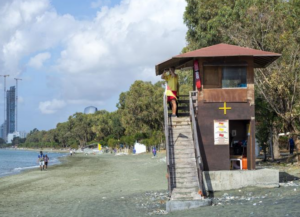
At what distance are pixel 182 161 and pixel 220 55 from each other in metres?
4.43

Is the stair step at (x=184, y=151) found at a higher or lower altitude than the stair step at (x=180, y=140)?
lower

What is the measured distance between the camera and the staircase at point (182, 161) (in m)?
13.5

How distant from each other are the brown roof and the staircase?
2447 mm

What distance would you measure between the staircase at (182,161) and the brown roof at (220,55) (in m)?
2.45

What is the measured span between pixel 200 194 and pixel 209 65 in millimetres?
5626

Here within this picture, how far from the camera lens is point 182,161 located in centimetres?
1479

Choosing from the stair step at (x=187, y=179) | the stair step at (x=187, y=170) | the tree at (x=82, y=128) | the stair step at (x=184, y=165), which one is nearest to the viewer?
the stair step at (x=187, y=179)

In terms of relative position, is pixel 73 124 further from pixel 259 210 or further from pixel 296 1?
pixel 259 210

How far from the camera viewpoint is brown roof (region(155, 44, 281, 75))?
15867 mm

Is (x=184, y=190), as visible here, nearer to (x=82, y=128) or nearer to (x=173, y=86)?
(x=173, y=86)

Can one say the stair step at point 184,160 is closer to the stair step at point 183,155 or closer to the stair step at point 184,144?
the stair step at point 183,155

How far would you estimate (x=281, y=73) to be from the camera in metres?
22.2

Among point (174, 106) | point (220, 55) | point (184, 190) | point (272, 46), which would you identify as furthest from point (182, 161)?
point (272, 46)

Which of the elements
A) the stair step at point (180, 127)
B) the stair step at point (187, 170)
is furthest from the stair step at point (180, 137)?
the stair step at point (187, 170)
